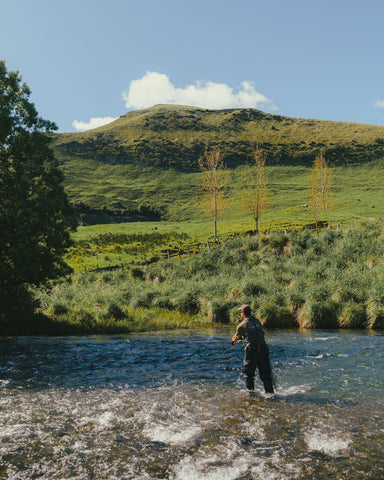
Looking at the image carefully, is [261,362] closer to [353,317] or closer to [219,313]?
[353,317]

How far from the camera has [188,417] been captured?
10289 millimetres

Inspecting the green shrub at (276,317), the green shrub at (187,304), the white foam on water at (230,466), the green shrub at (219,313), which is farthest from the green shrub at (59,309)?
the white foam on water at (230,466)

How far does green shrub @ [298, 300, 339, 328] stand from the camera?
25.2m

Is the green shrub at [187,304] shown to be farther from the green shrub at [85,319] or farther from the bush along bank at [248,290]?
the green shrub at [85,319]

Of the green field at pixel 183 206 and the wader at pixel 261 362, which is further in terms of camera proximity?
the green field at pixel 183 206

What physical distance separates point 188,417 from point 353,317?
58.1 feet

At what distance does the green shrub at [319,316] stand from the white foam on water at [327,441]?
1678 cm

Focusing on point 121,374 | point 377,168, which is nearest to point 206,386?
point 121,374

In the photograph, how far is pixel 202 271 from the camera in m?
42.9

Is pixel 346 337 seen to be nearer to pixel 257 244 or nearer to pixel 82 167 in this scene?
pixel 257 244

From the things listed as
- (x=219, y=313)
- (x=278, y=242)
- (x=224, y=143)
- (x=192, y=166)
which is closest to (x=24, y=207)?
(x=219, y=313)

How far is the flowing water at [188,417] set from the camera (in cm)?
779

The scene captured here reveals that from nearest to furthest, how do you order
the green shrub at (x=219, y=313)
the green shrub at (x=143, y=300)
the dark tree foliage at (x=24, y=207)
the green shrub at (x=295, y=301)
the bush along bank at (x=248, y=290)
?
the dark tree foliage at (x=24, y=207)
the bush along bank at (x=248, y=290)
the green shrub at (x=295, y=301)
the green shrub at (x=219, y=313)
the green shrub at (x=143, y=300)

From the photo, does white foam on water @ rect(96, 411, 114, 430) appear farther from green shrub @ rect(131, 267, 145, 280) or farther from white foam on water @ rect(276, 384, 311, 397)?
green shrub @ rect(131, 267, 145, 280)
